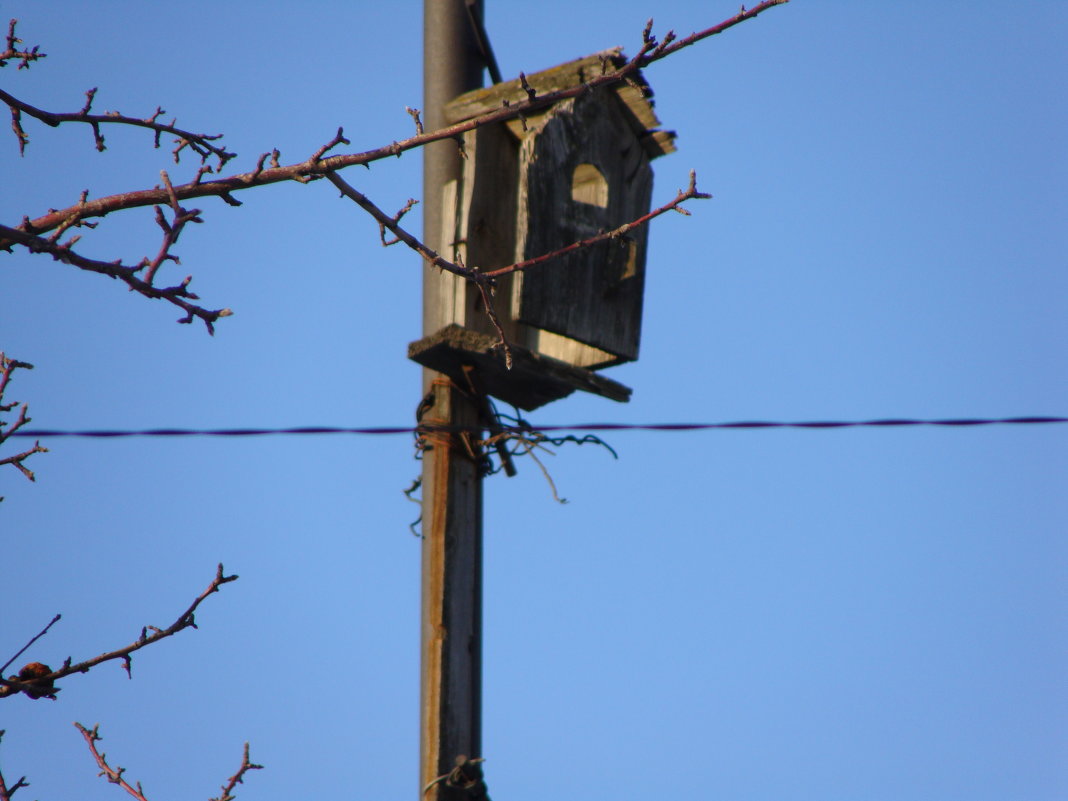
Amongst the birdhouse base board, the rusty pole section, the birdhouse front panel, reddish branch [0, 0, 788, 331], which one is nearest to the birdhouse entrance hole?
the birdhouse front panel

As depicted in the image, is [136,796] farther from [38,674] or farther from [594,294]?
[594,294]

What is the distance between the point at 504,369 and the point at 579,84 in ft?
3.02

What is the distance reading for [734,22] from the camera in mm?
2645

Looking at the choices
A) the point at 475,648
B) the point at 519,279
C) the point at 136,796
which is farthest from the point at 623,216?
the point at 136,796

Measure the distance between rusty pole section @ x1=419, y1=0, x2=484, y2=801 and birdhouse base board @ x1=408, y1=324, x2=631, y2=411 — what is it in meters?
0.10

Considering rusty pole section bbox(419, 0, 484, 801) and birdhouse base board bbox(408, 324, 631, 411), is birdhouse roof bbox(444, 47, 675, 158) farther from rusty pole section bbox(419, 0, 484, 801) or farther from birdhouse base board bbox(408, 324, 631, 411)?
birdhouse base board bbox(408, 324, 631, 411)

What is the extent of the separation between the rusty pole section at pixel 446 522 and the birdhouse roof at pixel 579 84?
4.7 inches

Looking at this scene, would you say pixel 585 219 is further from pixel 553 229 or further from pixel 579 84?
pixel 579 84

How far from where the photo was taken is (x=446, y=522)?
180 inches

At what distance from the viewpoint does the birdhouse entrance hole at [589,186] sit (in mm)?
5555

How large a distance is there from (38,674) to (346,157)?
1.22 m

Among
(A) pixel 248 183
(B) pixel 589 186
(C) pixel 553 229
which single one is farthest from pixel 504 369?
(A) pixel 248 183

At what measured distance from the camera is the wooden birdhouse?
16.0 ft

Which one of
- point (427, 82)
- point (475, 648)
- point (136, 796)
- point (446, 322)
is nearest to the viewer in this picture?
point (136, 796)
